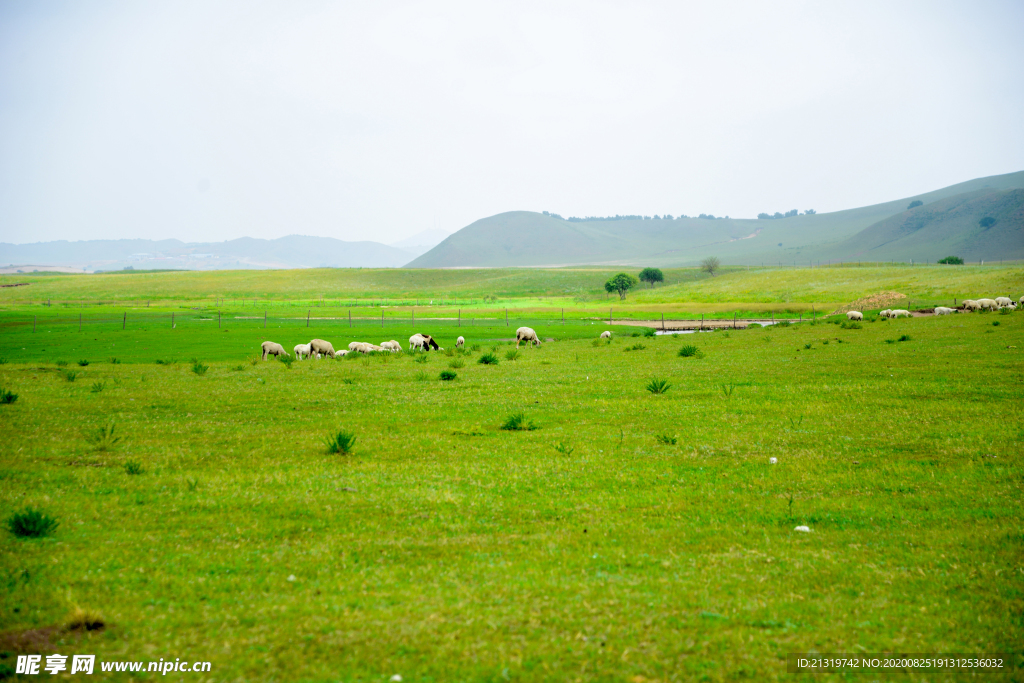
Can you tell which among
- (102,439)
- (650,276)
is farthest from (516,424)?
(650,276)

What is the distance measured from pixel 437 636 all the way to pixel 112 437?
11196 mm

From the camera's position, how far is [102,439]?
12.6 m

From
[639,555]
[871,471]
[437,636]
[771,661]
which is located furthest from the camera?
[871,471]

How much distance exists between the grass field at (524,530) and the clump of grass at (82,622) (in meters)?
0.07

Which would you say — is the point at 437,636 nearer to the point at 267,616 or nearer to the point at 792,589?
the point at 267,616

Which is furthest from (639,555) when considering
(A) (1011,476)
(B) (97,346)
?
(B) (97,346)

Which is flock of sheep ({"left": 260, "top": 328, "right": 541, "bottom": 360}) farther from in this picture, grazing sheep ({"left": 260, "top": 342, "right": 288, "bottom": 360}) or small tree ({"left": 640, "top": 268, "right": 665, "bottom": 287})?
small tree ({"left": 640, "top": 268, "right": 665, "bottom": 287})

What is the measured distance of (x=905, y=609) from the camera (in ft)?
18.6

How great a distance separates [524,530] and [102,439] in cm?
1008

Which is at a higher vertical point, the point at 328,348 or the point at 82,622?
the point at 82,622

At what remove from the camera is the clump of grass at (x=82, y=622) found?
206 inches

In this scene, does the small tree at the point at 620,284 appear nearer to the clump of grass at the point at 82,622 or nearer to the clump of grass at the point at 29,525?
the clump of grass at the point at 29,525

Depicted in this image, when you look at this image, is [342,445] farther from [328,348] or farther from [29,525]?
[328,348]

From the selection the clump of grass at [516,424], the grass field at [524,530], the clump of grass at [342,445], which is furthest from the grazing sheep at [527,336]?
the clump of grass at [342,445]
